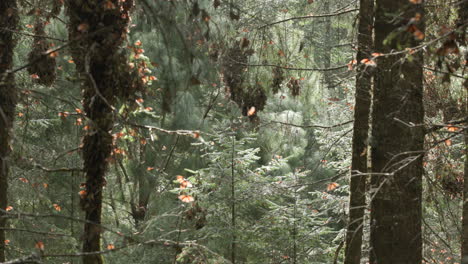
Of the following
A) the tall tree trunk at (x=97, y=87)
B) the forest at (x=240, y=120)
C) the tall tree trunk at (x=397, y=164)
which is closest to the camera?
the forest at (x=240, y=120)

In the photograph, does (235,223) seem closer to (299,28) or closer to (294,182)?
(294,182)

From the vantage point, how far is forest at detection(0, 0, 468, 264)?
3.33 meters

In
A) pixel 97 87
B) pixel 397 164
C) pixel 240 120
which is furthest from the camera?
pixel 240 120

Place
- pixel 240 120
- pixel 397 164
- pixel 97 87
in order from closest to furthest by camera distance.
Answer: pixel 397 164
pixel 97 87
pixel 240 120

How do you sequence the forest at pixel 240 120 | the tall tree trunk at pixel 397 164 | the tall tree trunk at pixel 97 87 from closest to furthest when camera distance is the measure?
1. the forest at pixel 240 120
2. the tall tree trunk at pixel 397 164
3. the tall tree trunk at pixel 97 87

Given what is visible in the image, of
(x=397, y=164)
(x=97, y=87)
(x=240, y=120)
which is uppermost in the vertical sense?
(x=240, y=120)

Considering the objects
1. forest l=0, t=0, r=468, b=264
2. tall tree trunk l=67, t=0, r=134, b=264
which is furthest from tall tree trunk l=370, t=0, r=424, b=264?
tall tree trunk l=67, t=0, r=134, b=264

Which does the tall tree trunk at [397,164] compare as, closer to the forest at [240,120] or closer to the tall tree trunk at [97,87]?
the forest at [240,120]

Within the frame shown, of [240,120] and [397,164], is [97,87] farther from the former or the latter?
[240,120]

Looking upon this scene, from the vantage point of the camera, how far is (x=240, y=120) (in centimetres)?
823

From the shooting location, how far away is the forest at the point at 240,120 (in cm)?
333

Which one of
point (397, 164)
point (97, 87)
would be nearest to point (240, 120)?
point (97, 87)

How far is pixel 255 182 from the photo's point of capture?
892 cm

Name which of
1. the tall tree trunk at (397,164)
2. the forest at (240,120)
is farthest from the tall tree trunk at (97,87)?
the tall tree trunk at (397,164)
